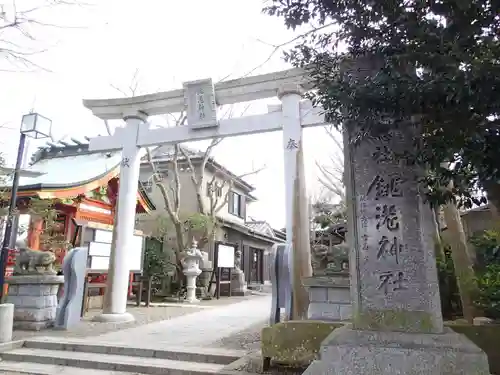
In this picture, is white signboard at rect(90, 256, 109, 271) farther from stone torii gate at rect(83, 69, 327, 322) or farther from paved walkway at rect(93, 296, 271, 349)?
paved walkway at rect(93, 296, 271, 349)

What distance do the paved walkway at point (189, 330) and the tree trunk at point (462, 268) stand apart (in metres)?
4.18

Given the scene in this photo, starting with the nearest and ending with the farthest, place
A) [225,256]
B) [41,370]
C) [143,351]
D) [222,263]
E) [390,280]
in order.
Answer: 1. [390,280]
2. [41,370]
3. [143,351]
4. [222,263]
5. [225,256]

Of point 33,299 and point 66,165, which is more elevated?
point 66,165

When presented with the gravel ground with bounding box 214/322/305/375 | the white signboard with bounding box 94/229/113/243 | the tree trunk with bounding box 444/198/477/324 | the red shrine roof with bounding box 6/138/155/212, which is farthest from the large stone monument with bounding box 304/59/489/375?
the red shrine roof with bounding box 6/138/155/212

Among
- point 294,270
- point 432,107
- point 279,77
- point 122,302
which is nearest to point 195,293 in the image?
point 122,302

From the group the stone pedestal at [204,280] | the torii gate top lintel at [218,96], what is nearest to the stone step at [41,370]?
the torii gate top lintel at [218,96]

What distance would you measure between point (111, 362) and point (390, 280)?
13.6 ft

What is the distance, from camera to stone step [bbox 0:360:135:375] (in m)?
5.15

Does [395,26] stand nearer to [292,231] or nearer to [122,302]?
[292,231]

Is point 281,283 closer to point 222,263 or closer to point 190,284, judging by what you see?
point 190,284

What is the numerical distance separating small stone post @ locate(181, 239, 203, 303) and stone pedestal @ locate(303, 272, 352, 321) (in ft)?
29.1

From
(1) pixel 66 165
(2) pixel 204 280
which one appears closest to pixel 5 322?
(1) pixel 66 165

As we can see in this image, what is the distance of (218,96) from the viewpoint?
29.3ft

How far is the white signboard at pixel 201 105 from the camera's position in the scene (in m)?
8.77
